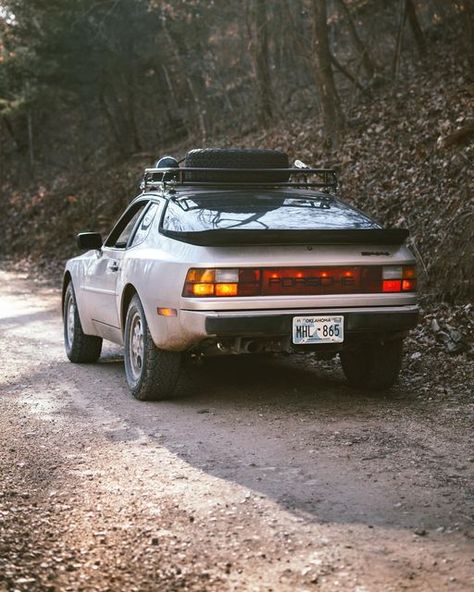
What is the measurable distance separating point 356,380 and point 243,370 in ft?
3.94

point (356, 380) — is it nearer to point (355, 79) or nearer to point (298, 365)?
point (298, 365)

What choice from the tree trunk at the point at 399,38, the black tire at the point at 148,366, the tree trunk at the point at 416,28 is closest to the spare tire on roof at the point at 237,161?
the black tire at the point at 148,366

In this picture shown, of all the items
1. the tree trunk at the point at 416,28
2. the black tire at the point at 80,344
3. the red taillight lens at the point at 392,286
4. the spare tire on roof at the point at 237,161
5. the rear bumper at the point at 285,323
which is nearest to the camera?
the rear bumper at the point at 285,323

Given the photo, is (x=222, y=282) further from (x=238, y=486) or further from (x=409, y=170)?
(x=409, y=170)

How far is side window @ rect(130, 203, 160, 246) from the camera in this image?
7.68m

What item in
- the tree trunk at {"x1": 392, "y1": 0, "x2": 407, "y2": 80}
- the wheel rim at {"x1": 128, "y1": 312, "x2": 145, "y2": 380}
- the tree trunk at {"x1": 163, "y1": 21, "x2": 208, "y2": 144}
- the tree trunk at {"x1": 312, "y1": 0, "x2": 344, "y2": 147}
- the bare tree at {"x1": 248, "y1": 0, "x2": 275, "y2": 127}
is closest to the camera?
the wheel rim at {"x1": 128, "y1": 312, "x2": 145, "y2": 380}

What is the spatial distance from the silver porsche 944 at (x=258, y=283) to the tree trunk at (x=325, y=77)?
8848 mm

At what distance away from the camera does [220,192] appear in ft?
25.4

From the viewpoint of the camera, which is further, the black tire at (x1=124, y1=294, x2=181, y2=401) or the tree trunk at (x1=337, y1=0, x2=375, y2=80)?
the tree trunk at (x1=337, y1=0, x2=375, y2=80)

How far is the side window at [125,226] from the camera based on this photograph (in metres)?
8.25

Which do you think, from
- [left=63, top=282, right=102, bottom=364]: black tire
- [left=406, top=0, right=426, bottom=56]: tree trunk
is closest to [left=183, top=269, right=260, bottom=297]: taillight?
[left=63, top=282, right=102, bottom=364]: black tire

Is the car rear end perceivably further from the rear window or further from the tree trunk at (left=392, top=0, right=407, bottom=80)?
the tree trunk at (left=392, top=0, right=407, bottom=80)

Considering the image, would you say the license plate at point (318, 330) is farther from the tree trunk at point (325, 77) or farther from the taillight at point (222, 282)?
the tree trunk at point (325, 77)

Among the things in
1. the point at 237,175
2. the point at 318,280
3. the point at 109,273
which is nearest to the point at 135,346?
the point at 109,273
